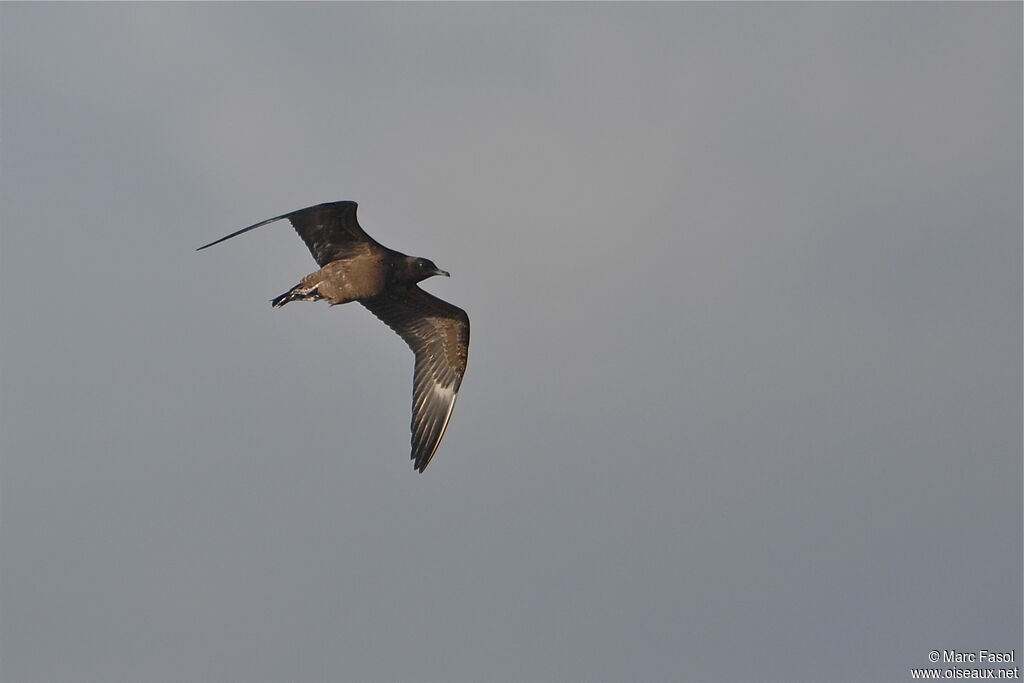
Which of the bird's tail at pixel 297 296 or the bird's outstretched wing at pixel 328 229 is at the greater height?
the bird's outstretched wing at pixel 328 229

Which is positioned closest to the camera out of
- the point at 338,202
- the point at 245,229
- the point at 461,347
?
the point at 245,229

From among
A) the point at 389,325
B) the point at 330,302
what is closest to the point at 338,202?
the point at 330,302

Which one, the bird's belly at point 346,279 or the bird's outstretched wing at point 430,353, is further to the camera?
the bird's outstretched wing at point 430,353

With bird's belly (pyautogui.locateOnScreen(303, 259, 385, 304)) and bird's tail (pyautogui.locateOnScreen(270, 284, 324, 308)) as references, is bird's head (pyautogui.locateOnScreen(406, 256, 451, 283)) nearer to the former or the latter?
bird's belly (pyautogui.locateOnScreen(303, 259, 385, 304))

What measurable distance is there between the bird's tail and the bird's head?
5.25 ft

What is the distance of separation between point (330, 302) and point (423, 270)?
1663 millimetres

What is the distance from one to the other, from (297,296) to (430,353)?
316 centimetres

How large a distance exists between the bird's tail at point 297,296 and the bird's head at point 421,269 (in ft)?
5.25

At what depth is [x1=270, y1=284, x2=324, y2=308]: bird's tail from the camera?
20.2m

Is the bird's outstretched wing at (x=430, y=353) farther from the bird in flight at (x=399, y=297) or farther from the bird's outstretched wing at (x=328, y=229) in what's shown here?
the bird's outstretched wing at (x=328, y=229)

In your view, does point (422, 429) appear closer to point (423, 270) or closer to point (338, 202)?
point (423, 270)

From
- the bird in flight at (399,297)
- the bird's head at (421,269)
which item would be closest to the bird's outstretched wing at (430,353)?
the bird in flight at (399,297)

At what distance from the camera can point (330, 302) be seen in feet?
66.5

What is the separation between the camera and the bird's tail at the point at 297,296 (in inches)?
794
